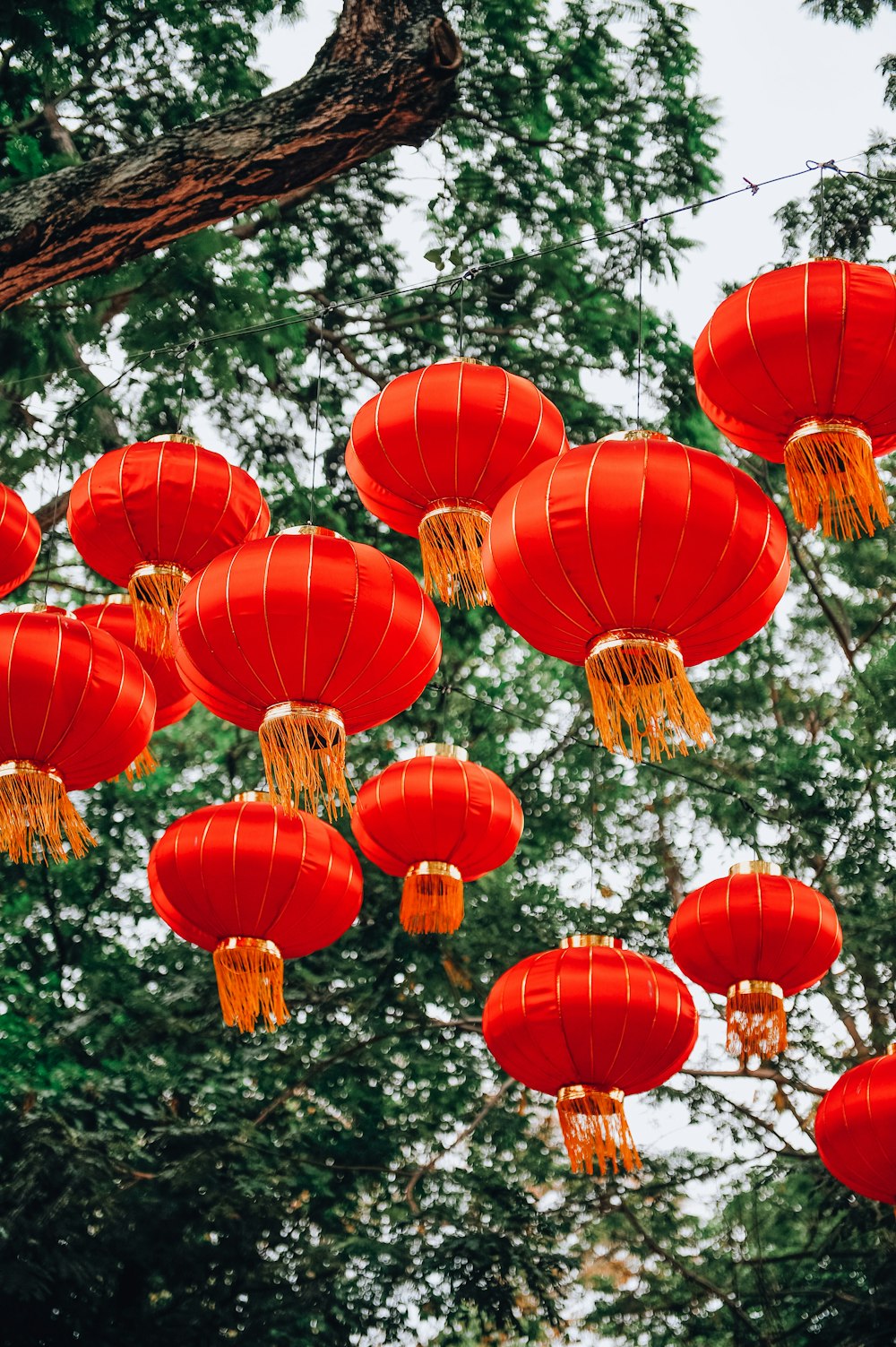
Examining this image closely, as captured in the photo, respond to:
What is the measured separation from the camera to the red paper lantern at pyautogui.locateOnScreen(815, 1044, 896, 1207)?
4.20m

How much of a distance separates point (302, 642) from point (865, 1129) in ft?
8.37

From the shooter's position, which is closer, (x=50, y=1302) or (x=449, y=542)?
(x=449, y=542)

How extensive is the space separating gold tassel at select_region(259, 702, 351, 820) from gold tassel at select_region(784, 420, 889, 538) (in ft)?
3.73

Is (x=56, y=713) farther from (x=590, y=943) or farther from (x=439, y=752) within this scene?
(x=590, y=943)

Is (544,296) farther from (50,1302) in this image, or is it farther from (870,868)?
(50,1302)

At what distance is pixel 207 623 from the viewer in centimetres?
288

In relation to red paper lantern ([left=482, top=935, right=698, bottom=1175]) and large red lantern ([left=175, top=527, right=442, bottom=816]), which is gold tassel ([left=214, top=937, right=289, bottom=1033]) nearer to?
red paper lantern ([left=482, top=935, right=698, bottom=1175])

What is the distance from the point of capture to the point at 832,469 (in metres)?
2.93

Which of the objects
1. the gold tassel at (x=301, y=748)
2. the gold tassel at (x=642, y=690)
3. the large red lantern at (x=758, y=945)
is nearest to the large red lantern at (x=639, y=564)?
the gold tassel at (x=642, y=690)

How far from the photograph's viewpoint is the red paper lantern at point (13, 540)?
3833 millimetres

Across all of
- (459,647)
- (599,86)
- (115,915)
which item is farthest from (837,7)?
(115,915)

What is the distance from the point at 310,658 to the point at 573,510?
2.20ft

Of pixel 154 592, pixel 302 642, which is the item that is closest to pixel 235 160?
pixel 154 592

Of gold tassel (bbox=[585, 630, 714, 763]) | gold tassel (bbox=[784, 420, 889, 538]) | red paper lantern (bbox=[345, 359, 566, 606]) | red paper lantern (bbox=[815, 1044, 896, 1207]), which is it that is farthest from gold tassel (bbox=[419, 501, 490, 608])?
A: red paper lantern (bbox=[815, 1044, 896, 1207])
